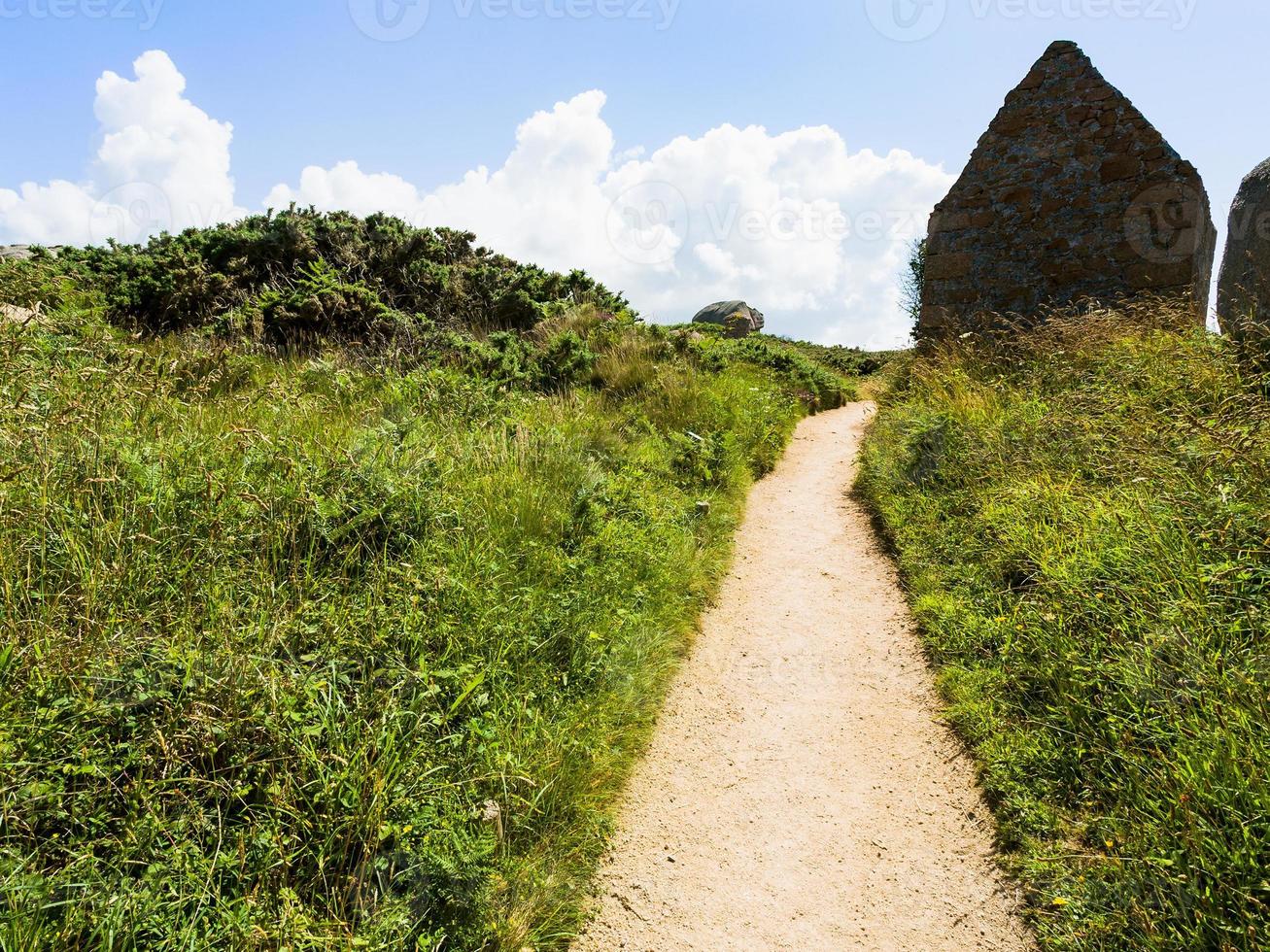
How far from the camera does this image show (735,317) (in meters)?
26.6

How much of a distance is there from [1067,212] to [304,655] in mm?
12328

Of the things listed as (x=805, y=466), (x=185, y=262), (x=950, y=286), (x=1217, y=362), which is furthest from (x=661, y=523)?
(x=185, y=262)

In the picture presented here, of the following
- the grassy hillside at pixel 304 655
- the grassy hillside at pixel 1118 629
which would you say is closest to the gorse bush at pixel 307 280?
the grassy hillside at pixel 304 655

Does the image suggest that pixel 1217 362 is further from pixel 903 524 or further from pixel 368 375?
pixel 368 375

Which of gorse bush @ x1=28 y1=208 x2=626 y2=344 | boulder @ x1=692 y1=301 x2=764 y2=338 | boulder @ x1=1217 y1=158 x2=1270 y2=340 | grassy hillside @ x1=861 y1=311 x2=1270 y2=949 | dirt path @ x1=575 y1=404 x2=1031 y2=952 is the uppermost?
boulder @ x1=692 y1=301 x2=764 y2=338

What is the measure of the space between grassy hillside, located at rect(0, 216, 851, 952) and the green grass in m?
0.02

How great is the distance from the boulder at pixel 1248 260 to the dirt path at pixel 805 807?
453 centimetres

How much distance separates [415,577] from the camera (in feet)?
12.7

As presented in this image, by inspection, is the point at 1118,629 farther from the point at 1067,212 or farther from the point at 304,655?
the point at 1067,212

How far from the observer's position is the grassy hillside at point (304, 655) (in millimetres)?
2383

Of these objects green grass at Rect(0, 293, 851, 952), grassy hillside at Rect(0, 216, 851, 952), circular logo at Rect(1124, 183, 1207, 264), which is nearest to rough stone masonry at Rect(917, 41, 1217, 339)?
circular logo at Rect(1124, 183, 1207, 264)

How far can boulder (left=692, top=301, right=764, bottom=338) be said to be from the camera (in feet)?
86.7

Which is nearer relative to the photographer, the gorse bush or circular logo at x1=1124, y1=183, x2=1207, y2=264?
circular logo at x1=1124, y1=183, x2=1207, y2=264

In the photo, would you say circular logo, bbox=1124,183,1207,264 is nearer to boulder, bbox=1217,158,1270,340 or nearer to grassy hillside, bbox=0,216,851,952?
boulder, bbox=1217,158,1270,340
